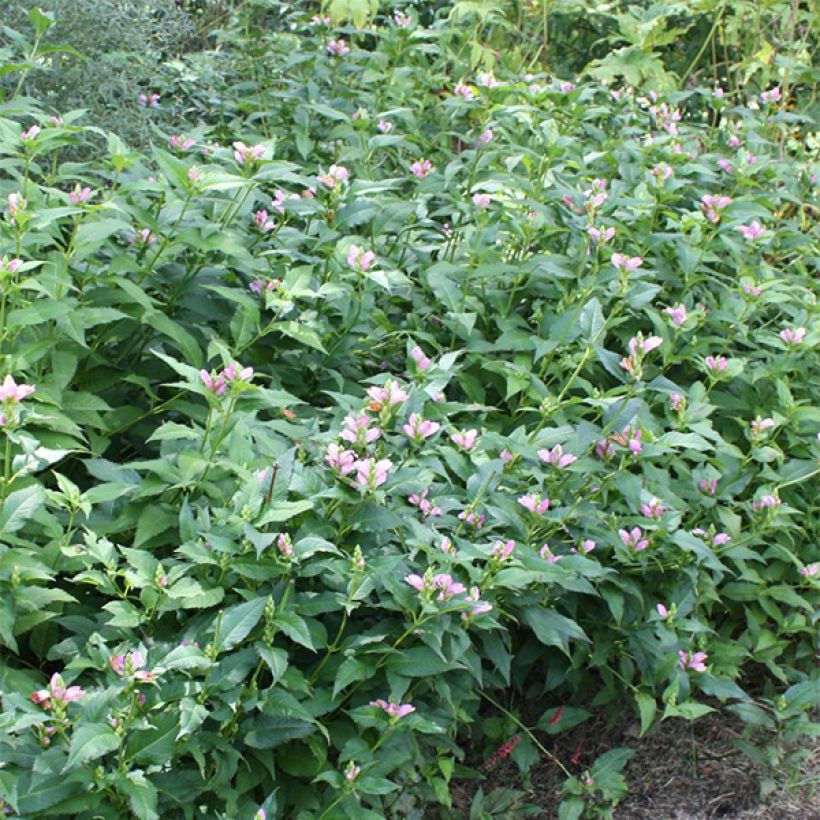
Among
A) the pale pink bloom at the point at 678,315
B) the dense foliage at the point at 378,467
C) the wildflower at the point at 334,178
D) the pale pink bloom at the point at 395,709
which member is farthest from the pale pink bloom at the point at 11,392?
the pale pink bloom at the point at 678,315

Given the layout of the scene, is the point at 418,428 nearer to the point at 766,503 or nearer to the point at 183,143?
the point at 766,503

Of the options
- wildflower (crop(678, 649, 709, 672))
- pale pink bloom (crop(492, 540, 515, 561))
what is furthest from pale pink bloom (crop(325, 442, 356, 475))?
wildflower (crop(678, 649, 709, 672))

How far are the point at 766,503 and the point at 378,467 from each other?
1.17 meters

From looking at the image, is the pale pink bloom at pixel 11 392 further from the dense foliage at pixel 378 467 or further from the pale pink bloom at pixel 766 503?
the pale pink bloom at pixel 766 503

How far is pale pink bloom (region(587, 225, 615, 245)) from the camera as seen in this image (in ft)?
9.67

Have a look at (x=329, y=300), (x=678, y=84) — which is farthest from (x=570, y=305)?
(x=678, y=84)

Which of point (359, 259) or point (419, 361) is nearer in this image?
point (419, 361)

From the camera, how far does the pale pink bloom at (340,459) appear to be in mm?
2010

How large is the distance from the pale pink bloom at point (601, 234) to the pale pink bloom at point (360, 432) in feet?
Answer: 3.68

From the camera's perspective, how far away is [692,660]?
254cm

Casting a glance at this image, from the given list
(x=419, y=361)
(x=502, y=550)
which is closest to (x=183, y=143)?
(x=419, y=361)

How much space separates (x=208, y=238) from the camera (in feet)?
8.46

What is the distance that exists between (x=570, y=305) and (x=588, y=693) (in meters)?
0.99

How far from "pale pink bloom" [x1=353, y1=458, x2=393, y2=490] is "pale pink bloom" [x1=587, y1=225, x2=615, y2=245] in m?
1.22
